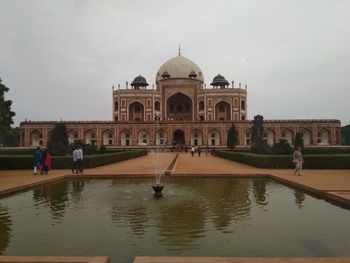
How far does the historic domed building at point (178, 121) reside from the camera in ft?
148

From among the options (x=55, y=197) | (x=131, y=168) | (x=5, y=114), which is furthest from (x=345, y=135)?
(x=55, y=197)

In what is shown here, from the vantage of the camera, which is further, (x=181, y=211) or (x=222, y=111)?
(x=222, y=111)

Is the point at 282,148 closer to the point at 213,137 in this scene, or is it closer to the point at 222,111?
the point at 213,137

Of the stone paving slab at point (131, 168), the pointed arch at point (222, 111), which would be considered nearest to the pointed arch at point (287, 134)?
the pointed arch at point (222, 111)

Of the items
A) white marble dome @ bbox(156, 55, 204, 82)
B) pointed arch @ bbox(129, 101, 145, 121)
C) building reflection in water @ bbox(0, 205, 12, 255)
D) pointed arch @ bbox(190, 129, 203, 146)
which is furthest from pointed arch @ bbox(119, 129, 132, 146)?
building reflection in water @ bbox(0, 205, 12, 255)

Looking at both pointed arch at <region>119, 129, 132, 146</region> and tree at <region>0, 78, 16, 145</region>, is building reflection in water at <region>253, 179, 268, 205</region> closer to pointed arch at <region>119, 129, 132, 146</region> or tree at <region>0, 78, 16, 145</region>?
tree at <region>0, 78, 16, 145</region>

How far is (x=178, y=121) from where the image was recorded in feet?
149

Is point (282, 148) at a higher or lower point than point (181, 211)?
higher

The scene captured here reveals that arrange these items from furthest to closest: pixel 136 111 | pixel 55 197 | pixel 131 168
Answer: pixel 136 111
pixel 131 168
pixel 55 197

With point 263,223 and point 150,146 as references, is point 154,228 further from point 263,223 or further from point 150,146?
point 150,146

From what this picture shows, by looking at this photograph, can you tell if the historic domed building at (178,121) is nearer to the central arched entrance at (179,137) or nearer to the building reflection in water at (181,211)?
the central arched entrance at (179,137)

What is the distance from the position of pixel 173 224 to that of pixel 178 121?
132ft

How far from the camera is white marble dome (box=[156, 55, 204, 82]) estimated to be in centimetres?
5319

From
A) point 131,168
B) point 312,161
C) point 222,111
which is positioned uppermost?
point 222,111
